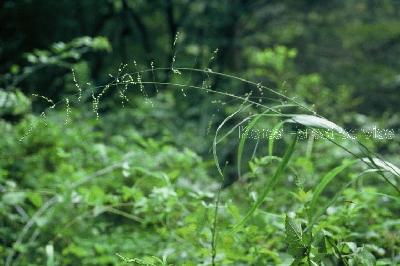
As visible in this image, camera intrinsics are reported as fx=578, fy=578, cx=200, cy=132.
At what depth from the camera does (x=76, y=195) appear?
89.5 inches

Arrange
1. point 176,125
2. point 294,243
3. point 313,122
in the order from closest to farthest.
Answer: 1. point 313,122
2. point 294,243
3. point 176,125

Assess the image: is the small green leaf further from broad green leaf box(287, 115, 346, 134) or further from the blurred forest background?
broad green leaf box(287, 115, 346, 134)

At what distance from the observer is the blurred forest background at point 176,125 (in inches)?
69.9

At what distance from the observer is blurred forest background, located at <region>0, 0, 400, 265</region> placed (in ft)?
5.82

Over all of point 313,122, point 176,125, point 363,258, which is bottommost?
point 176,125

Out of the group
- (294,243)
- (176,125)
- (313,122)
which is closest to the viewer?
(313,122)

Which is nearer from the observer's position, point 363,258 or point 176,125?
point 363,258

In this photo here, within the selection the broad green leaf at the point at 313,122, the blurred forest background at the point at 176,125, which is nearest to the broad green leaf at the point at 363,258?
the blurred forest background at the point at 176,125

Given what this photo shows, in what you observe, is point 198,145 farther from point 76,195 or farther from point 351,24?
point 351,24

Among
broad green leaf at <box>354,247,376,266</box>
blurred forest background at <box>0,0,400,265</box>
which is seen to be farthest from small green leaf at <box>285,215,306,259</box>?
broad green leaf at <box>354,247,376,266</box>

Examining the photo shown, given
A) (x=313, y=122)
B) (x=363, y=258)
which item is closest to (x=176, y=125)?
(x=363, y=258)

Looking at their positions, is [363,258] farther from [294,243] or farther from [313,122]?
[313,122]

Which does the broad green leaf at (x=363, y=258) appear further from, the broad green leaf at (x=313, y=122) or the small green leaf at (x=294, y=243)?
the broad green leaf at (x=313, y=122)

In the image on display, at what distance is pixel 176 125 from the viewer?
5605mm
